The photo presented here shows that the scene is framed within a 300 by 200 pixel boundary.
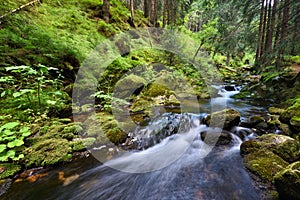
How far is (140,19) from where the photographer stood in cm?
1561

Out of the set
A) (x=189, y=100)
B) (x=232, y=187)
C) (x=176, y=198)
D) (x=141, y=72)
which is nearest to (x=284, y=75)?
(x=189, y=100)

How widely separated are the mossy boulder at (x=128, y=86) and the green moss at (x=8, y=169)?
4242 millimetres

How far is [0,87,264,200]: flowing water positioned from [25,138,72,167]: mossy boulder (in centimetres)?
24

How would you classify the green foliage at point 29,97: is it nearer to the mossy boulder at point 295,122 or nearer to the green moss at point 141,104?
the green moss at point 141,104

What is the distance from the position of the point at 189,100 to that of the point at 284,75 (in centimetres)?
487

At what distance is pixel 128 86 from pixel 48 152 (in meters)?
4.43

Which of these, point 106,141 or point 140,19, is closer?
point 106,141

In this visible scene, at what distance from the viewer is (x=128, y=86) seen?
7484 mm

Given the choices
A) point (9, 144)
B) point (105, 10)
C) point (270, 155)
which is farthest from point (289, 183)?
point (105, 10)

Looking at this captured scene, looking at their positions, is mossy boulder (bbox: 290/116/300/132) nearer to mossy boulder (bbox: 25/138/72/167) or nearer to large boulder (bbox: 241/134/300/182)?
large boulder (bbox: 241/134/300/182)

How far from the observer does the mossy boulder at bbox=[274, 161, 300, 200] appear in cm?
226

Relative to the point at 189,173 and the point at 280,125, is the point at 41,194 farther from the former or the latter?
the point at 280,125

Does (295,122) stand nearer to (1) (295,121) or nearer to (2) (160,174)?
(1) (295,121)

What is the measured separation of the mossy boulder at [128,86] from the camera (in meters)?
7.20
